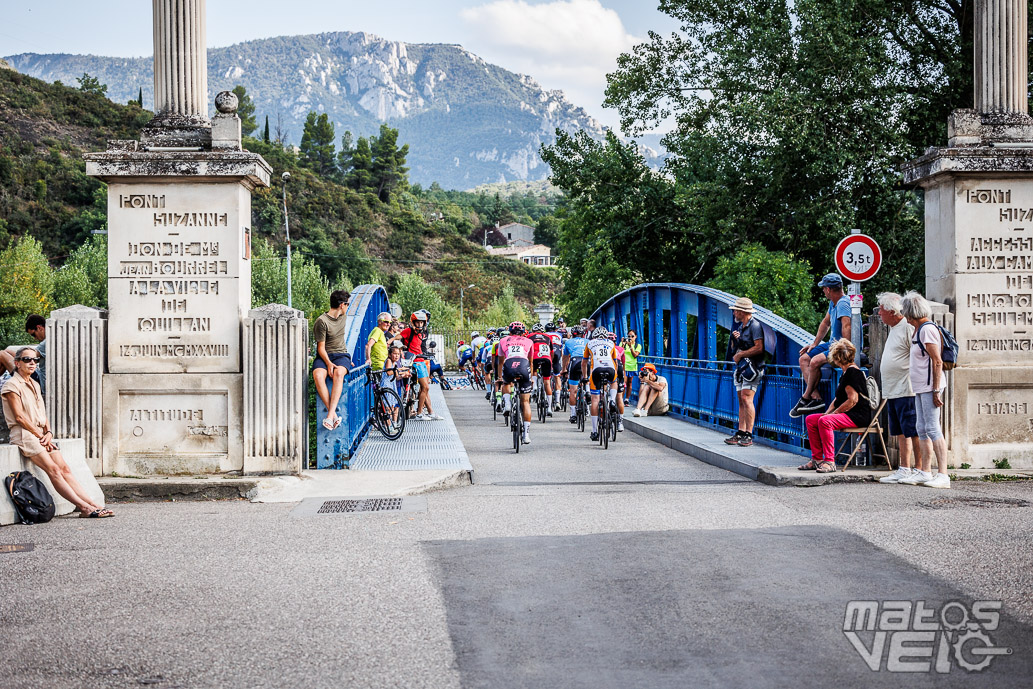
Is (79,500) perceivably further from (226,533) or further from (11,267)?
(11,267)

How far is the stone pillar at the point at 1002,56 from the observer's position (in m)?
11.2

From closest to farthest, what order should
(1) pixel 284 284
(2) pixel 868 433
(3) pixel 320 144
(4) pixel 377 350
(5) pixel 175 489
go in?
(5) pixel 175 489 < (2) pixel 868 433 < (4) pixel 377 350 < (1) pixel 284 284 < (3) pixel 320 144

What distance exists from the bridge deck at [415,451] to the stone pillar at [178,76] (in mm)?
3749

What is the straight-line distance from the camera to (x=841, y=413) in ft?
34.2

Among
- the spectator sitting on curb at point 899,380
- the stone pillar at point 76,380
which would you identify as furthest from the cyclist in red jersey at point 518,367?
the stone pillar at point 76,380

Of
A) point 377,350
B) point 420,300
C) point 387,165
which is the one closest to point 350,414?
point 377,350

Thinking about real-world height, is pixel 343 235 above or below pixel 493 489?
above

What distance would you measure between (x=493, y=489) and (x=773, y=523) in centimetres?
299

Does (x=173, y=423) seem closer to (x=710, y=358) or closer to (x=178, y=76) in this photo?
(x=178, y=76)

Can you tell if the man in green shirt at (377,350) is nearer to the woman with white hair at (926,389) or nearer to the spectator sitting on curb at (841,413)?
the spectator sitting on curb at (841,413)

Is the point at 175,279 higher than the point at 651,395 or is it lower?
higher

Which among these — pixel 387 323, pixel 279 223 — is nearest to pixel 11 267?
pixel 279 223

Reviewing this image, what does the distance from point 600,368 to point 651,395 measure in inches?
186

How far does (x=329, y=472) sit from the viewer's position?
10578mm
